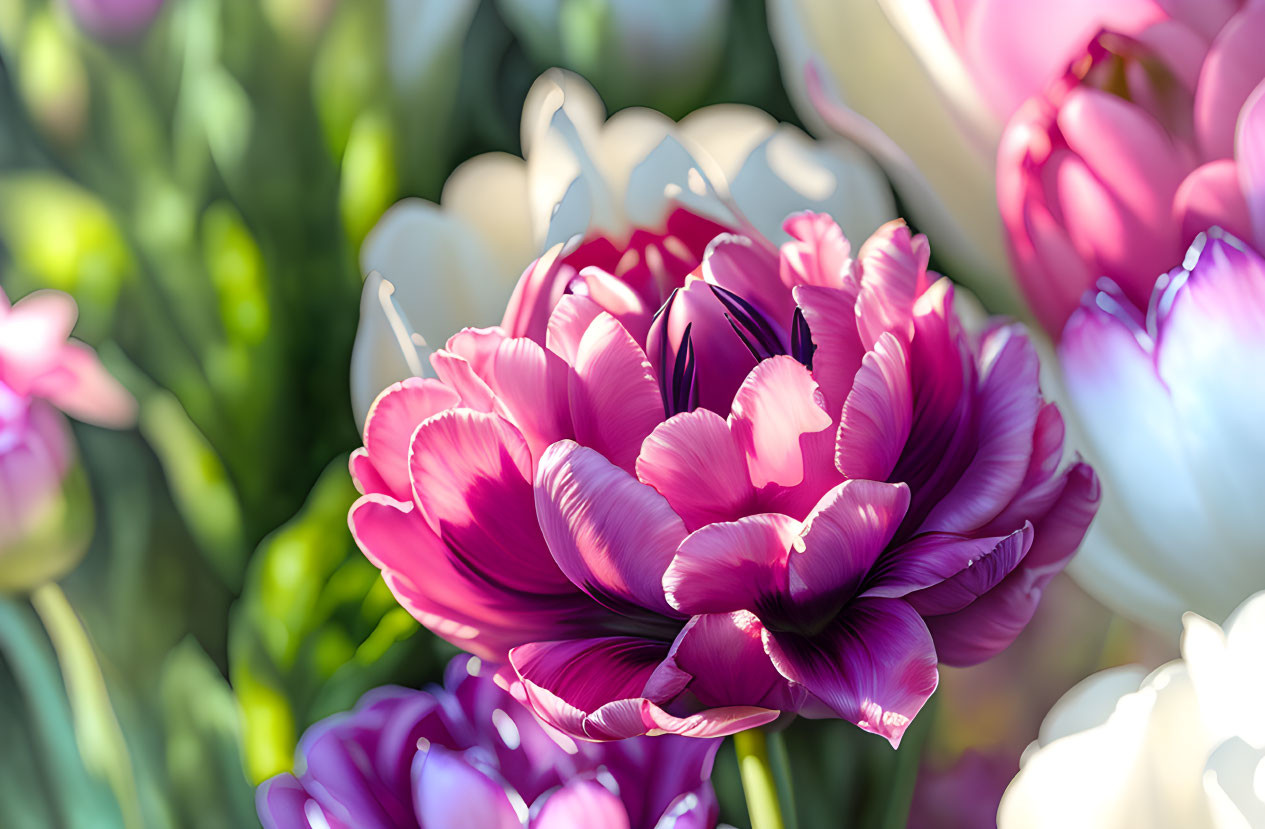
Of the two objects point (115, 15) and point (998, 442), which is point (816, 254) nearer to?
point (998, 442)

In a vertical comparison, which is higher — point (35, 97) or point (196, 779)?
point (35, 97)

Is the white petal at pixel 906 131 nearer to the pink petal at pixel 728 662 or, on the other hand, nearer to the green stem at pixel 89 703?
the pink petal at pixel 728 662

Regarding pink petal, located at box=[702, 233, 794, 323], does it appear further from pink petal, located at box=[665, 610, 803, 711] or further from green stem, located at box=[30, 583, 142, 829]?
green stem, located at box=[30, 583, 142, 829]

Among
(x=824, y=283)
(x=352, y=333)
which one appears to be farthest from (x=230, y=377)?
(x=824, y=283)

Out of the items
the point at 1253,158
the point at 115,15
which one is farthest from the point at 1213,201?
the point at 115,15

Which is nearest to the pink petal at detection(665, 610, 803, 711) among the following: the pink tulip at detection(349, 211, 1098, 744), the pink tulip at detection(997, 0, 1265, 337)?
the pink tulip at detection(349, 211, 1098, 744)

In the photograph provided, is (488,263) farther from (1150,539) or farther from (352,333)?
(1150,539)
